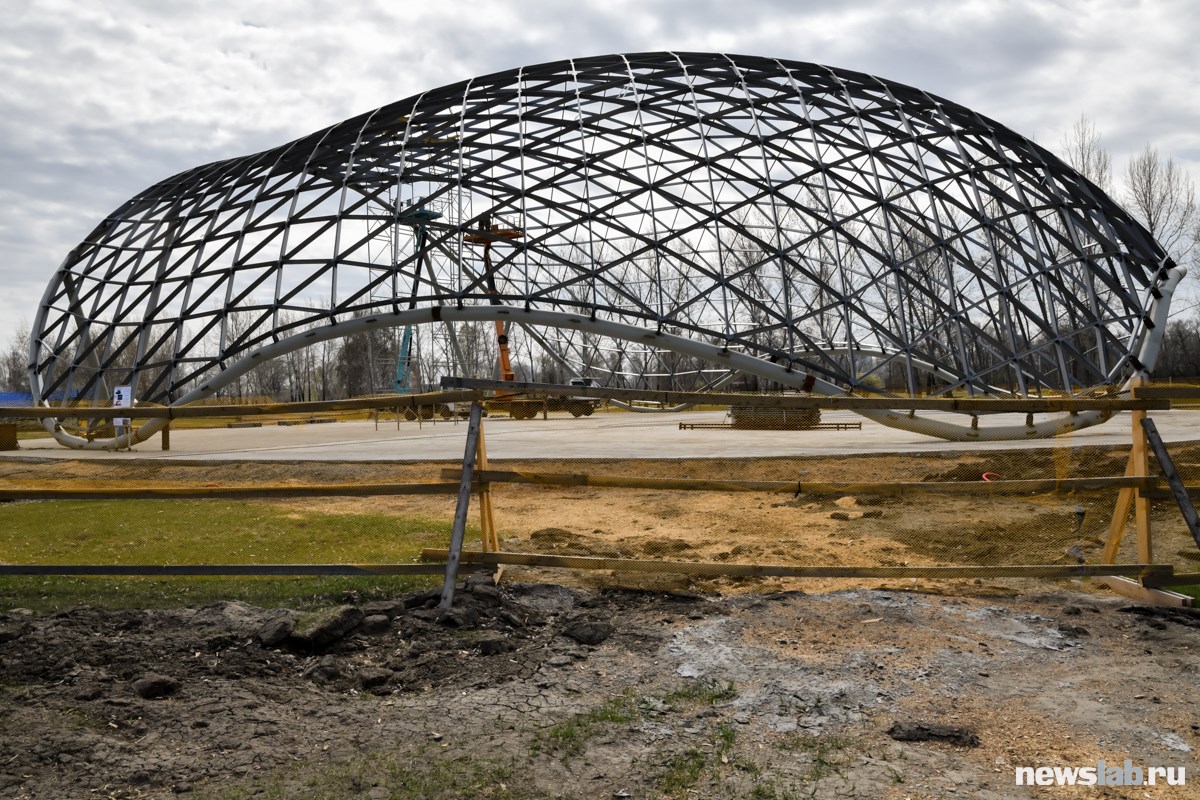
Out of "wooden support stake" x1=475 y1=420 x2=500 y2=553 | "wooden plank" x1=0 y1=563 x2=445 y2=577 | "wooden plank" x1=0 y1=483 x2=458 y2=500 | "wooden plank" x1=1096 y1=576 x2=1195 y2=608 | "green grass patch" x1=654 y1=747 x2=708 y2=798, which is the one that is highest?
"wooden plank" x1=0 y1=483 x2=458 y2=500

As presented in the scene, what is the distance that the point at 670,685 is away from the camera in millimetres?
4156

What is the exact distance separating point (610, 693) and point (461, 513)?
199 cm

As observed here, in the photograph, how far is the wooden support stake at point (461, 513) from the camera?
5.35 m

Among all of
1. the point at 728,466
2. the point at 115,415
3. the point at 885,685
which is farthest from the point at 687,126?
the point at 885,685

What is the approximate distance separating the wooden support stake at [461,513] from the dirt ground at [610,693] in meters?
0.18

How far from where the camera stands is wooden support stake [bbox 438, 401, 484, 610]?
17.6 ft

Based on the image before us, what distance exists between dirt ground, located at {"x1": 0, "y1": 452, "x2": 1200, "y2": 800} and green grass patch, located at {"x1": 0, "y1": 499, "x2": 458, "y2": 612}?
0.72 m

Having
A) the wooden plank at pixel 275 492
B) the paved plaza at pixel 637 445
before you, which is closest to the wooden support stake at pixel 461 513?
the wooden plank at pixel 275 492

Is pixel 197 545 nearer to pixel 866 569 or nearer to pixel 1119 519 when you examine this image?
pixel 866 569

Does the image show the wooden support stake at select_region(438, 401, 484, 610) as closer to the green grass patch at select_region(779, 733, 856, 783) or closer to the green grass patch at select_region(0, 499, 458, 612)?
the green grass patch at select_region(0, 499, 458, 612)

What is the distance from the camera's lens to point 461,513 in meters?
5.57

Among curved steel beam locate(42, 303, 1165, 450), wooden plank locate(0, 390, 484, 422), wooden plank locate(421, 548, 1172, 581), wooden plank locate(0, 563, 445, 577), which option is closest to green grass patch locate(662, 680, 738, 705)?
wooden plank locate(421, 548, 1172, 581)

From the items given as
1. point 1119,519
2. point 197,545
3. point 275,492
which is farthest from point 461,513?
point 1119,519

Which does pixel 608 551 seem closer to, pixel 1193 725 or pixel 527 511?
pixel 527 511
